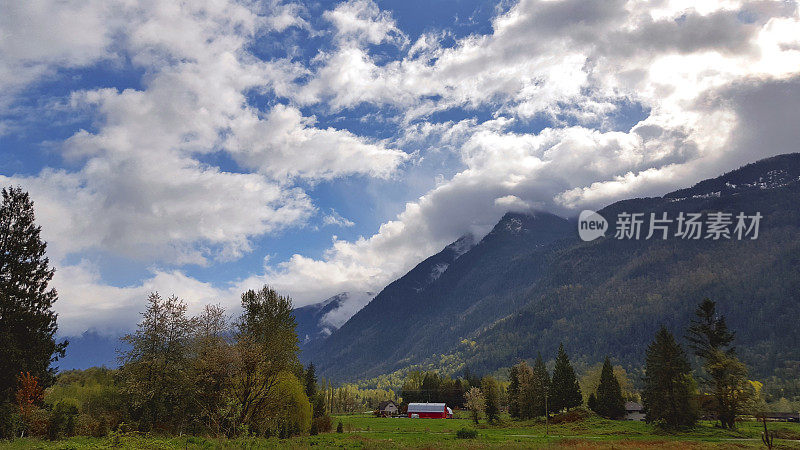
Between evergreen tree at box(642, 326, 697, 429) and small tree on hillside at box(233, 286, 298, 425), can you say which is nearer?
small tree on hillside at box(233, 286, 298, 425)

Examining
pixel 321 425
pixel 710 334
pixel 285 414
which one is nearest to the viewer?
pixel 285 414

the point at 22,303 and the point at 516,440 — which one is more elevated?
the point at 22,303

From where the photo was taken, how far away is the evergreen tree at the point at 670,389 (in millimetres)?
59969

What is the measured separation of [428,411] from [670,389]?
323 ft

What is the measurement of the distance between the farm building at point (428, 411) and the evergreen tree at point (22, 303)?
12058 centimetres

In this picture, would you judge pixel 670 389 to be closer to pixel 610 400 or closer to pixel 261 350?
pixel 610 400

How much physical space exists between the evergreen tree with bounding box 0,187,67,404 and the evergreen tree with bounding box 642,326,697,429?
6986cm

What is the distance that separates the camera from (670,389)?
61.4 m

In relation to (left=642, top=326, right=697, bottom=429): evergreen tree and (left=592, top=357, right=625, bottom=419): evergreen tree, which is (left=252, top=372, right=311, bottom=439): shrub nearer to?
(left=642, top=326, right=697, bottom=429): evergreen tree

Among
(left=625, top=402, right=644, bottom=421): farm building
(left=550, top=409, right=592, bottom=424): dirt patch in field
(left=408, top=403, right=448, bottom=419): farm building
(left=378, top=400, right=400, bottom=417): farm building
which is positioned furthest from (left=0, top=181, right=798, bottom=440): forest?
(left=378, top=400, right=400, bottom=417): farm building

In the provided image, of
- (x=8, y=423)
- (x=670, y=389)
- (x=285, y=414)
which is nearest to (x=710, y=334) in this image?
(x=670, y=389)

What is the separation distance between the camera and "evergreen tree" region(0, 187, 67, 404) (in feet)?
129

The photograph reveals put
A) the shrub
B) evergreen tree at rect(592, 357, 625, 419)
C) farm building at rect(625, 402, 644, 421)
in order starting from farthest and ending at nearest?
farm building at rect(625, 402, 644, 421) < evergreen tree at rect(592, 357, 625, 419) < the shrub

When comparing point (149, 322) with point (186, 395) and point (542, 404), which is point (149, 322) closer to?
point (186, 395)
